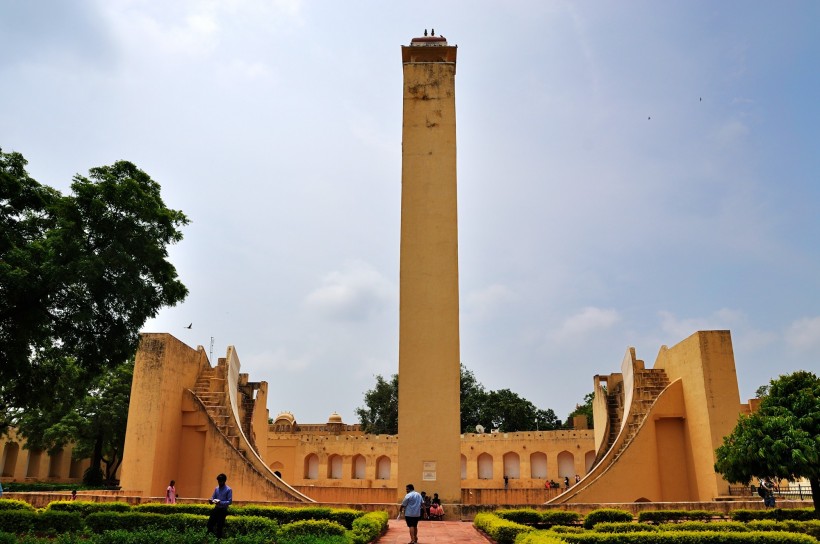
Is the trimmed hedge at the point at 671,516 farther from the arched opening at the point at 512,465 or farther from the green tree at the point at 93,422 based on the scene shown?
the green tree at the point at 93,422

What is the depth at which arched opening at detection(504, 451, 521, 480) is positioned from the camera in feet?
91.5

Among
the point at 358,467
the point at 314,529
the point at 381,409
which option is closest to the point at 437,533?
the point at 314,529

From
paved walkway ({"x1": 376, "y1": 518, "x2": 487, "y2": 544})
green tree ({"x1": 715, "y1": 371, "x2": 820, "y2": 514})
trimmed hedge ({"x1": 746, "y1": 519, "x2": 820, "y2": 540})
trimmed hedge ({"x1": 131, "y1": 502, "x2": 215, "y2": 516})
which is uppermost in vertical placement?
green tree ({"x1": 715, "y1": 371, "x2": 820, "y2": 514})


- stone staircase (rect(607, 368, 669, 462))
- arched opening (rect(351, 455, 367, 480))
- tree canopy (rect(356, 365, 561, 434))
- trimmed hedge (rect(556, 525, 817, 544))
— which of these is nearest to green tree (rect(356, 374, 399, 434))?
Answer: tree canopy (rect(356, 365, 561, 434))

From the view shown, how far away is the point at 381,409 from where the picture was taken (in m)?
39.5

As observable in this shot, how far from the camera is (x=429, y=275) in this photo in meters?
14.4

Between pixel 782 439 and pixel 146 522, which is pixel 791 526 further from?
pixel 146 522

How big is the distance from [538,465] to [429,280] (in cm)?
1657

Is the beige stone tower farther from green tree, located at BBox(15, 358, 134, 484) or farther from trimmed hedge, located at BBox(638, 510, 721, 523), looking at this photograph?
green tree, located at BBox(15, 358, 134, 484)

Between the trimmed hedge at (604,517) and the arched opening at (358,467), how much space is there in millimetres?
19129

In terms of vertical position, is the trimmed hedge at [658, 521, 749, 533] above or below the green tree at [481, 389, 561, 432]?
below

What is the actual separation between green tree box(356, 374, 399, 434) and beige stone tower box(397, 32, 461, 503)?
2548cm

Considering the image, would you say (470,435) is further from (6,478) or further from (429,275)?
(6,478)

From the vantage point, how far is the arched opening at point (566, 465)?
1077 inches
